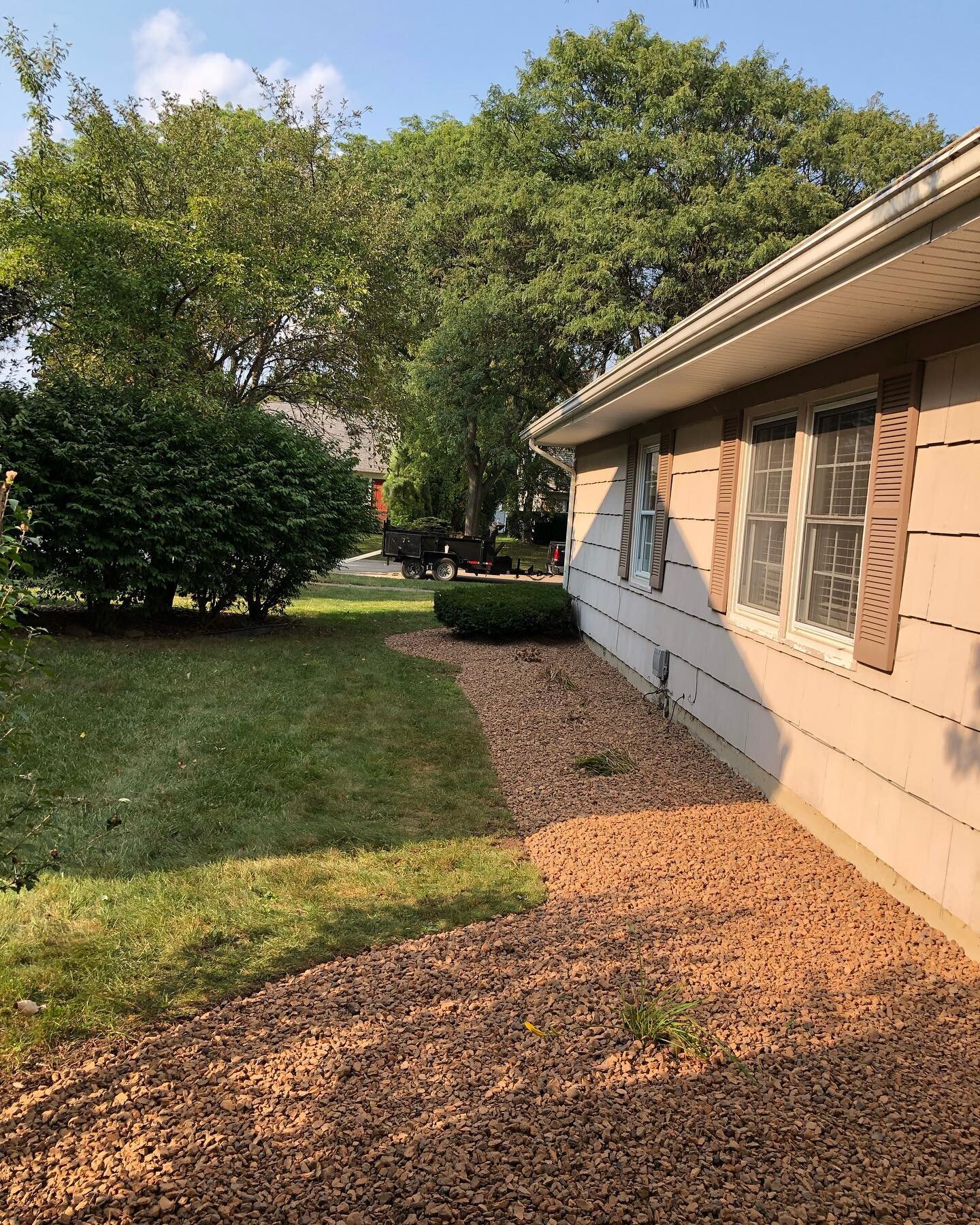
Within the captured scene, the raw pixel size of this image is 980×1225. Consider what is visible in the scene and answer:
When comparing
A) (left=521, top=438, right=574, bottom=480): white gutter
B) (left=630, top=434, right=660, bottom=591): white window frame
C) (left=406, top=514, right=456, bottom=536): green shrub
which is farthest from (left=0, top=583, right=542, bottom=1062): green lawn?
(left=406, top=514, right=456, bottom=536): green shrub

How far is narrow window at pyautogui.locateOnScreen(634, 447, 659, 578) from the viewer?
27.9 feet

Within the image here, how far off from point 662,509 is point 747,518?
1.92 metres

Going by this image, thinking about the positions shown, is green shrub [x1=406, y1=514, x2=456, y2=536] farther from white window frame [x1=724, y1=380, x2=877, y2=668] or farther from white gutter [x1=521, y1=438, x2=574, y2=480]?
white window frame [x1=724, y1=380, x2=877, y2=668]

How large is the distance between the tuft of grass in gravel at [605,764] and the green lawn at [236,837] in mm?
642

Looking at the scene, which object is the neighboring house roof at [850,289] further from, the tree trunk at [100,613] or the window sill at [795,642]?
the tree trunk at [100,613]

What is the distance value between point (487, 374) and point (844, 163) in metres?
9.86

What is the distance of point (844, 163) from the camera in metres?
20.1

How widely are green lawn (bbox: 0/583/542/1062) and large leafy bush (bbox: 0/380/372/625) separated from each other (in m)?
1.45

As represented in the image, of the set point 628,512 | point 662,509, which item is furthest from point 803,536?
point 628,512

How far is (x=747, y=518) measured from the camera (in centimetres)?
576

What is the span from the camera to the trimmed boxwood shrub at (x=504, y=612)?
10.9 m

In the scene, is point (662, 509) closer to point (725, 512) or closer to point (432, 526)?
point (725, 512)

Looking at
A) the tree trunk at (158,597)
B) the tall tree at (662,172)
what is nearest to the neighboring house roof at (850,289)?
the tree trunk at (158,597)

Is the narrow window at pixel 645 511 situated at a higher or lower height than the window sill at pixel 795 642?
higher
